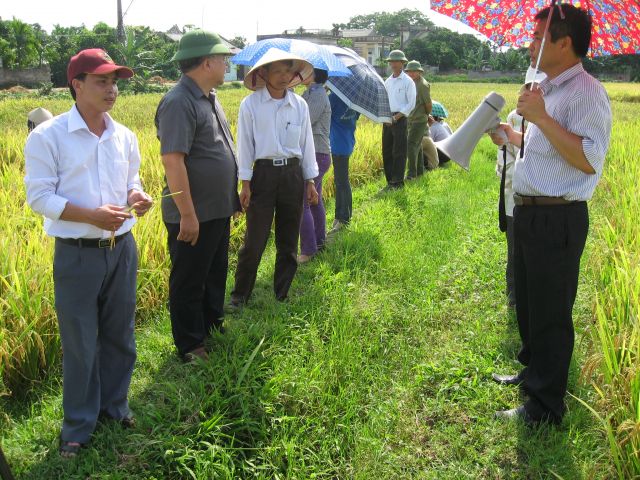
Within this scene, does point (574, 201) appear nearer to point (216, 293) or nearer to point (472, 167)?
point (216, 293)

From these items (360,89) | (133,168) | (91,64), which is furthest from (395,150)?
(91,64)

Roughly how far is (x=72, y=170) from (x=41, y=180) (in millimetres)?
124

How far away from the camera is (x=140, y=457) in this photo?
2.20 m

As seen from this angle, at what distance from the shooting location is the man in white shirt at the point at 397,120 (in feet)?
22.9

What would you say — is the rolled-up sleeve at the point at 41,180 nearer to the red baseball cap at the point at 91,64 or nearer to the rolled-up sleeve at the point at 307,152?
the red baseball cap at the point at 91,64

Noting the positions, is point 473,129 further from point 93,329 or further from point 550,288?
point 93,329

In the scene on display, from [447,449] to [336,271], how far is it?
216 cm

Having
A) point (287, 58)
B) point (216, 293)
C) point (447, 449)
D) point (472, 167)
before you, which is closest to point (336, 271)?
point (216, 293)

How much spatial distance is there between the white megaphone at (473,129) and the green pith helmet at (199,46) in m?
1.27

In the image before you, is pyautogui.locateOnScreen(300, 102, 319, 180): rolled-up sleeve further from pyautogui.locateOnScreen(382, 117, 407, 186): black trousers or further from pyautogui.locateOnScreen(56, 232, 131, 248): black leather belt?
pyautogui.locateOnScreen(382, 117, 407, 186): black trousers

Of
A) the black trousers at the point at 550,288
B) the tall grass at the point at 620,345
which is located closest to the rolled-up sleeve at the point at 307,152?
the black trousers at the point at 550,288

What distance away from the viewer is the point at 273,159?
349 cm

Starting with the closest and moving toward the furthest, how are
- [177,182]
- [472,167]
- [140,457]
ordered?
[140,457] < [177,182] < [472,167]

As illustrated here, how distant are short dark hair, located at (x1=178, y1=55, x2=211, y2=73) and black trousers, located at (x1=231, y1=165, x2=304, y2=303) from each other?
0.86 meters
